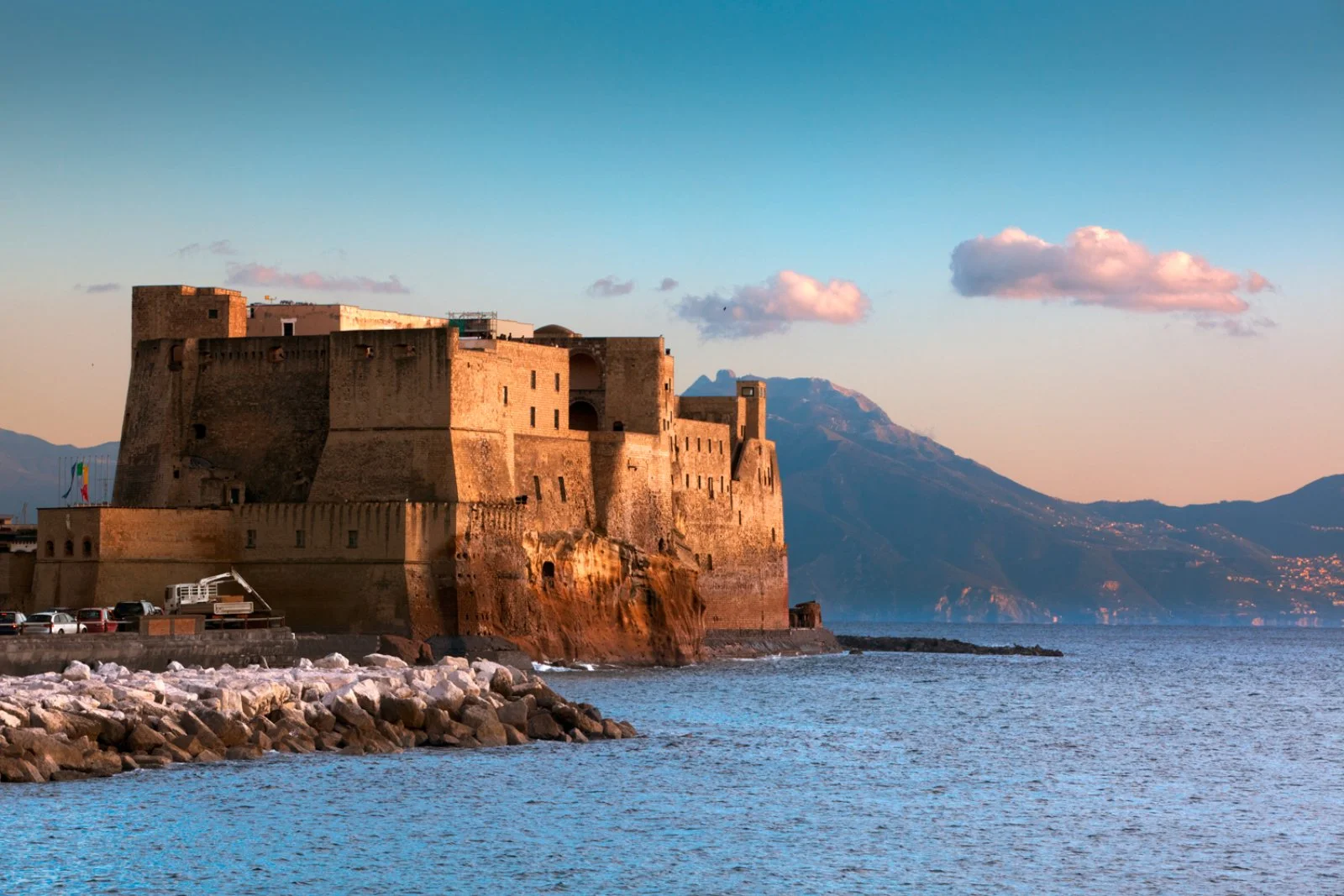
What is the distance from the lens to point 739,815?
1480 inches

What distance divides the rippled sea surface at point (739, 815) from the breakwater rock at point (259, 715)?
33.4 inches

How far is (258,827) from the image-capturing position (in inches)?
1348

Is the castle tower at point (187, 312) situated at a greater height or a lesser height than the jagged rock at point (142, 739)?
greater

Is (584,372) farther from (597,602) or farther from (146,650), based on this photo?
(146,650)

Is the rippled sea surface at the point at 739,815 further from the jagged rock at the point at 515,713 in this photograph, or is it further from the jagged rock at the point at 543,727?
the jagged rock at the point at 515,713

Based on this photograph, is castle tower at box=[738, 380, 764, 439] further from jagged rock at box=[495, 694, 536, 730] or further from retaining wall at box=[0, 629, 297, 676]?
jagged rock at box=[495, 694, 536, 730]

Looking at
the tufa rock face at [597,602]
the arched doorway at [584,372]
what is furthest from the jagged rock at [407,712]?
the arched doorway at [584,372]

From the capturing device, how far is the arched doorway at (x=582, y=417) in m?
77.4

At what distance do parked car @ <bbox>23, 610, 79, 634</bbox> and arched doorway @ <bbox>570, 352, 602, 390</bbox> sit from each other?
1061 inches

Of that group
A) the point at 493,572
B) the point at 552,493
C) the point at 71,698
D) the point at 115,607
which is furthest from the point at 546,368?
the point at 71,698

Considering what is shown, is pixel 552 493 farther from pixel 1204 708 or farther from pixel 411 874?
pixel 411 874

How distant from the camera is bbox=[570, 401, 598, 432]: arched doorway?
77438 mm

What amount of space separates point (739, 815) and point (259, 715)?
11338mm

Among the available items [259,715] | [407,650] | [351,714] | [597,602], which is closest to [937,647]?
[597,602]
